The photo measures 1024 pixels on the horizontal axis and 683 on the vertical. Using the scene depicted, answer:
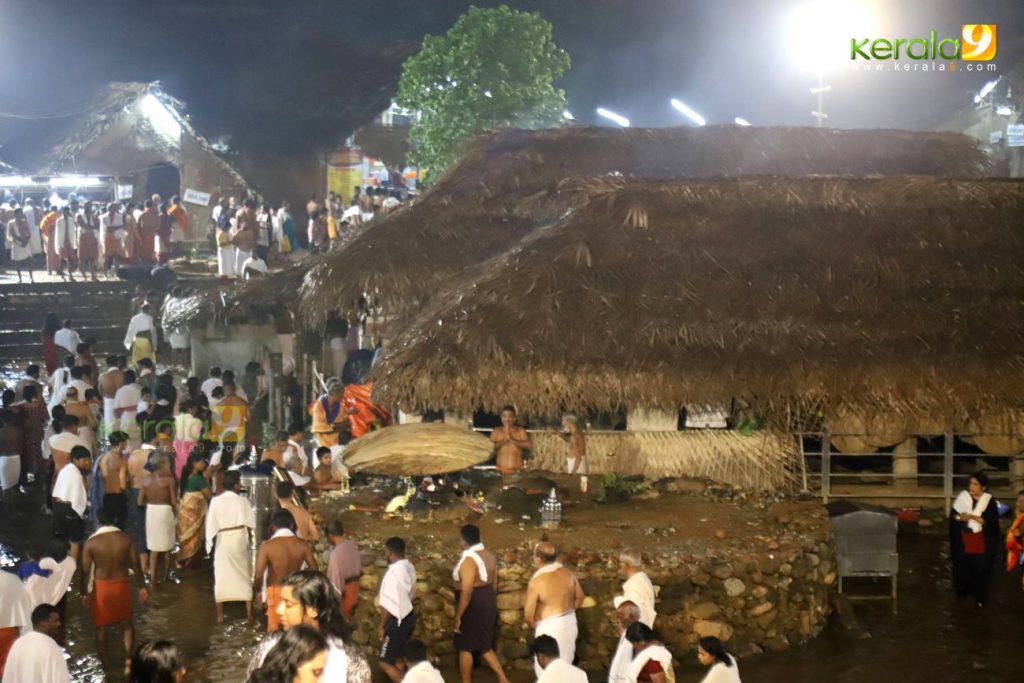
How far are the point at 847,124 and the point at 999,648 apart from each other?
40.0 meters

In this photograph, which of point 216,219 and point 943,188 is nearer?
point 943,188

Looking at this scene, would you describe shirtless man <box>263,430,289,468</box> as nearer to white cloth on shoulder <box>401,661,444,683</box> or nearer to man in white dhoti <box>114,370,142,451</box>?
man in white dhoti <box>114,370,142,451</box>

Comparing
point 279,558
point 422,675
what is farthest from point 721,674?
point 279,558

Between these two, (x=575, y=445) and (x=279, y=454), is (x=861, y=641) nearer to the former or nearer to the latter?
(x=575, y=445)

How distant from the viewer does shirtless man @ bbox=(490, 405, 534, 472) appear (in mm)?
15539

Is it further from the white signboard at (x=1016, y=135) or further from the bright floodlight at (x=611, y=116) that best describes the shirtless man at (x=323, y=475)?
the bright floodlight at (x=611, y=116)

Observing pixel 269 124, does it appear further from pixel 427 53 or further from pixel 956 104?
pixel 956 104

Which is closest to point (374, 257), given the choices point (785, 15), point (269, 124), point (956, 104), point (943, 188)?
point (943, 188)

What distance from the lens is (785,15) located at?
56.7m

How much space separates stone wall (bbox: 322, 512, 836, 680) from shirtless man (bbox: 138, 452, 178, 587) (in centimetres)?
273

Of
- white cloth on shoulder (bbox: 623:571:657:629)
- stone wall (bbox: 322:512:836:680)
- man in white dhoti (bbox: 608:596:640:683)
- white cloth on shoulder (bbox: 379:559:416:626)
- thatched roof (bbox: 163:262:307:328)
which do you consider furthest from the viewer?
thatched roof (bbox: 163:262:307:328)

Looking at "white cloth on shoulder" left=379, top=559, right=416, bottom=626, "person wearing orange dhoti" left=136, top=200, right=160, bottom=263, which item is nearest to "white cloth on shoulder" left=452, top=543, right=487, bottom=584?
"white cloth on shoulder" left=379, top=559, right=416, bottom=626

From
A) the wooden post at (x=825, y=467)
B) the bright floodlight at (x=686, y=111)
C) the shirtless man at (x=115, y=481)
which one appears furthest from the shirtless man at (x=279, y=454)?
the bright floodlight at (x=686, y=111)

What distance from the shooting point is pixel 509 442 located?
15539 millimetres
